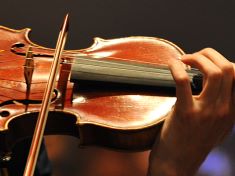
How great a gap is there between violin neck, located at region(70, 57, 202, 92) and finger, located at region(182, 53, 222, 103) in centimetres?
10

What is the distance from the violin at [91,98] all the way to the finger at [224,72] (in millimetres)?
91

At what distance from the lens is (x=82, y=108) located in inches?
31.3

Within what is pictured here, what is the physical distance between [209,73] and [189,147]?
162 mm

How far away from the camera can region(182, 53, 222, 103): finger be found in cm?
69

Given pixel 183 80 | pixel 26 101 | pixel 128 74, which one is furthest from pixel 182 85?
pixel 26 101

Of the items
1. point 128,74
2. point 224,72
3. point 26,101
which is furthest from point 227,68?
point 26,101

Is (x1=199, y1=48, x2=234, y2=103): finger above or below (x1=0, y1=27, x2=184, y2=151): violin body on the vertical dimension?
above

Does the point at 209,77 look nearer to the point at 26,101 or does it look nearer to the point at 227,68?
the point at 227,68

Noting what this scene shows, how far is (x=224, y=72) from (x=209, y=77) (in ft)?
0.10

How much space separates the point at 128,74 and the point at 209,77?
0.65ft

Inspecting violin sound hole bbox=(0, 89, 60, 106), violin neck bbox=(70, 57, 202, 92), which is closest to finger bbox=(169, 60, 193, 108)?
violin neck bbox=(70, 57, 202, 92)

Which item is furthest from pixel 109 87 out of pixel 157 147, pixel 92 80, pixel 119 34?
pixel 119 34

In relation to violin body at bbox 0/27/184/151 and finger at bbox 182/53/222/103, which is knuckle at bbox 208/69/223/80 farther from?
violin body at bbox 0/27/184/151

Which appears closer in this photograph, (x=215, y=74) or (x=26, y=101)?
(x=215, y=74)
